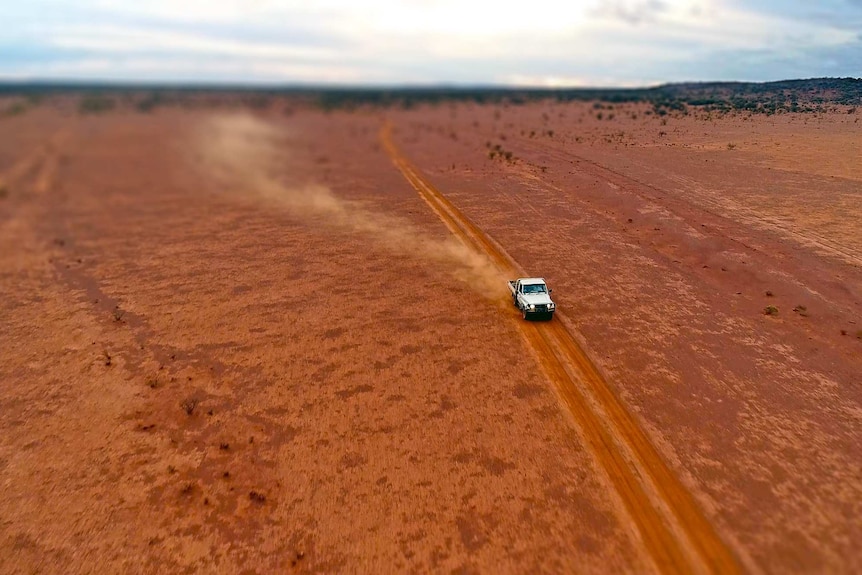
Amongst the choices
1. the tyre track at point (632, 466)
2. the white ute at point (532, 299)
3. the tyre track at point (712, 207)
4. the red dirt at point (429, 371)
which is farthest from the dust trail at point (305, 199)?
the tyre track at point (712, 207)

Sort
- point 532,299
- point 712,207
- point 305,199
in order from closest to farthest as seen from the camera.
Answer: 1. point 532,299
2. point 712,207
3. point 305,199

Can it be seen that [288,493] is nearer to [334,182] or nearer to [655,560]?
[655,560]

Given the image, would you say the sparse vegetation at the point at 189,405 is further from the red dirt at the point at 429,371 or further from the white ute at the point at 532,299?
the white ute at the point at 532,299

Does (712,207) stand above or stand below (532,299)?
above

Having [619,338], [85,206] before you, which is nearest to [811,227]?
[619,338]

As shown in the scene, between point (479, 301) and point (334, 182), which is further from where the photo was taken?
point (334, 182)

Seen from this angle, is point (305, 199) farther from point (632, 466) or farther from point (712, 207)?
point (632, 466)

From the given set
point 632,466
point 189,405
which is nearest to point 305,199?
point 189,405
